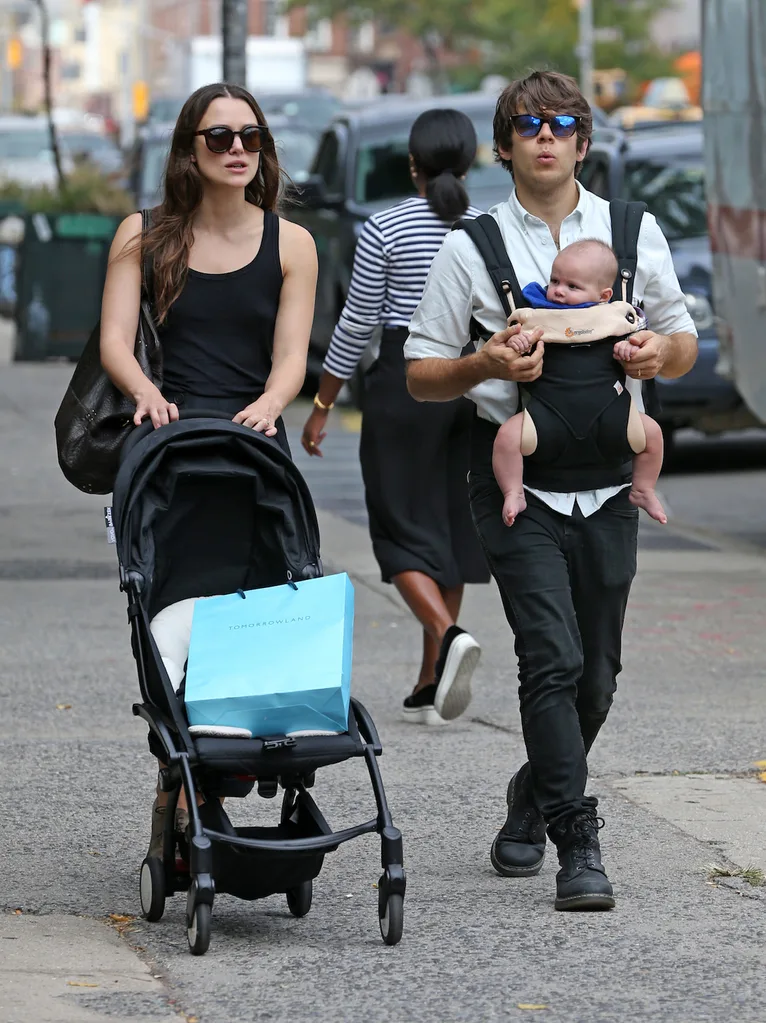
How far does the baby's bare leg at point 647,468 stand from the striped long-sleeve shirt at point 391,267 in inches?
95.1

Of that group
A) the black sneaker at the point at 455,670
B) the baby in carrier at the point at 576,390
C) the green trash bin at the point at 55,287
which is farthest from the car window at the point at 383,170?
the baby in carrier at the point at 576,390

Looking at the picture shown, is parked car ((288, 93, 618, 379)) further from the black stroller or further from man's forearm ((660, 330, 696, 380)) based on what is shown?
the black stroller

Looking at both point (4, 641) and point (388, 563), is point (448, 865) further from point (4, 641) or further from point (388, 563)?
point (4, 641)

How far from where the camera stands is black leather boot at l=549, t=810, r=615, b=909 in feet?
16.4

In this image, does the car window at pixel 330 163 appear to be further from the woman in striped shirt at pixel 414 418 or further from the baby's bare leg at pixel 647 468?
the baby's bare leg at pixel 647 468

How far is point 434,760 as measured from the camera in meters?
6.73

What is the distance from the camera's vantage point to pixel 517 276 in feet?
16.4

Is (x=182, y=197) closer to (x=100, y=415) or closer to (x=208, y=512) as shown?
(x=100, y=415)

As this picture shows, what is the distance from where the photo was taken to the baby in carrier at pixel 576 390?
15.9 ft

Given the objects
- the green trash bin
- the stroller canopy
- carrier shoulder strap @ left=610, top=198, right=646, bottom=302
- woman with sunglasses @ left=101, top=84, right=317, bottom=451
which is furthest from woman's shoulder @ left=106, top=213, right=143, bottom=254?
the green trash bin

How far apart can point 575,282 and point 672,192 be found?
10508 mm

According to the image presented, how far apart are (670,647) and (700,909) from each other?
3.73 m

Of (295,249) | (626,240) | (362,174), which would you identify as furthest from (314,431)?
(362,174)

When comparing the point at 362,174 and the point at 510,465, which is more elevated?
the point at 362,174
